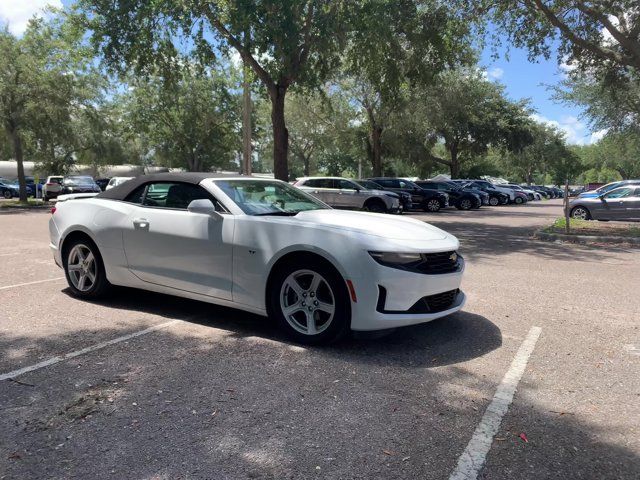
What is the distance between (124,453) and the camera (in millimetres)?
2756

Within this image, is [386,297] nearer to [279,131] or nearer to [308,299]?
[308,299]

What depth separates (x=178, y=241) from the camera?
16.5 ft

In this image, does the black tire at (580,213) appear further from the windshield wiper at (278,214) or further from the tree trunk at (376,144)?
the windshield wiper at (278,214)

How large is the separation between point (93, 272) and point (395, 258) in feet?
11.7

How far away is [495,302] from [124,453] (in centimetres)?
468

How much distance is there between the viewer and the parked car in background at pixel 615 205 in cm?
1713

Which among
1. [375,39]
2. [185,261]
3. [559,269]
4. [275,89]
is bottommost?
[559,269]

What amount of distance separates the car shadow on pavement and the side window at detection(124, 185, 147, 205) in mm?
1171

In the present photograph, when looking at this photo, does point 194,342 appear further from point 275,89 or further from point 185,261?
point 275,89

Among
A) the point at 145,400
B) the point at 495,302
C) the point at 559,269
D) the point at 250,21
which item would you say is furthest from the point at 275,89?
the point at 145,400

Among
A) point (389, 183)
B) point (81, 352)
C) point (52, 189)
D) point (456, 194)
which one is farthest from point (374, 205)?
point (52, 189)

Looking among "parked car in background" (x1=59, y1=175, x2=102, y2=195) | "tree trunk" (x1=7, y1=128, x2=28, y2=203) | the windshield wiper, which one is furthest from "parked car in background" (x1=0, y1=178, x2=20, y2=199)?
the windshield wiper

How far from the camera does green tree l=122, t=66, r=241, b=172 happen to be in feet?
119

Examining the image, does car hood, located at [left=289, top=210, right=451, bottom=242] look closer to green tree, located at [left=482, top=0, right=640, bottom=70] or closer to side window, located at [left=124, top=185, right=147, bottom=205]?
side window, located at [left=124, top=185, right=147, bottom=205]
